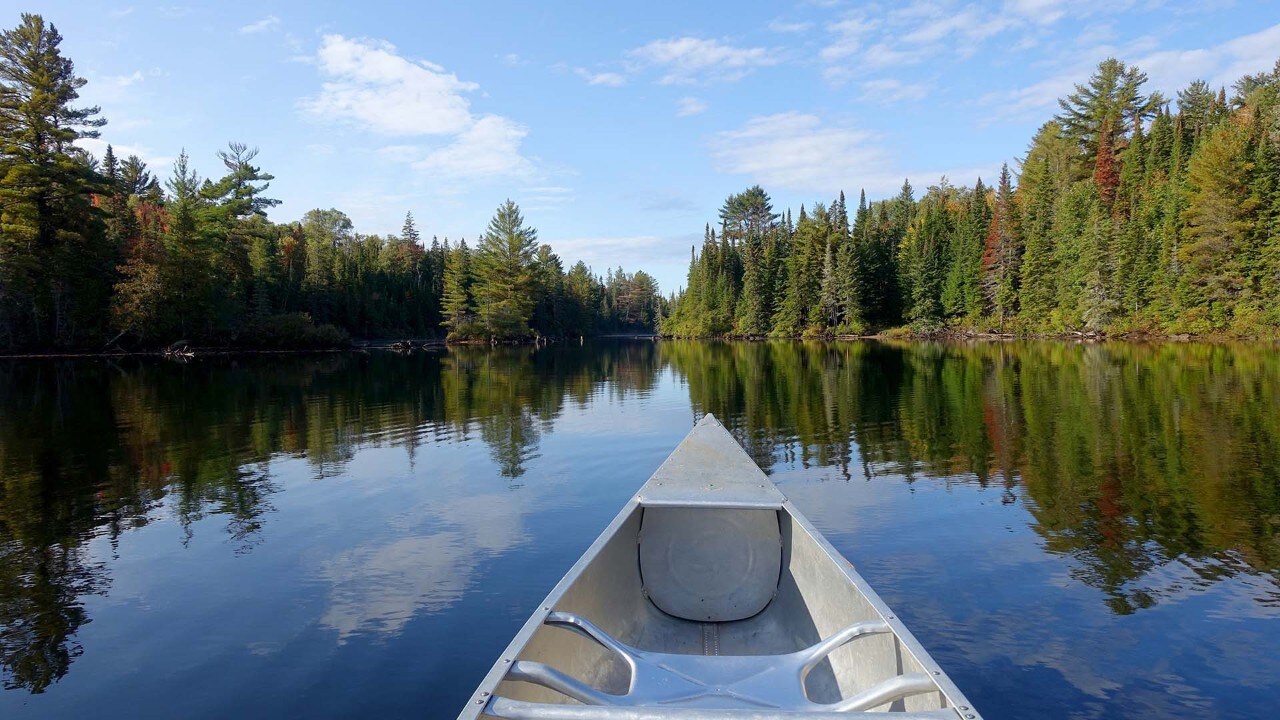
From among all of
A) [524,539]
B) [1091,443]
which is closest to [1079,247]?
[1091,443]

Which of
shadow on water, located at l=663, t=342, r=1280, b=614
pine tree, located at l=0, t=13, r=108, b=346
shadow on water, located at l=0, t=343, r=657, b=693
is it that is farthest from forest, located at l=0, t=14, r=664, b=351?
shadow on water, located at l=663, t=342, r=1280, b=614

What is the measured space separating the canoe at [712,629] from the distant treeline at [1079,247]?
44.4 meters

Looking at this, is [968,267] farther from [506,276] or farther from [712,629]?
[712,629]

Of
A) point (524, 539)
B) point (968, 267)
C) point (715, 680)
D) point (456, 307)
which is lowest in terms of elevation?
point (524, 539)

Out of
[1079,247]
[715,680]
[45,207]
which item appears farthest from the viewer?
[1079,247]

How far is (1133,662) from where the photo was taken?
4527 millimetres

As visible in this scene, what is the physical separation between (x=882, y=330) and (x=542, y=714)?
67.9m

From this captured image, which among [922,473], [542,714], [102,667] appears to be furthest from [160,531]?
[922,473]

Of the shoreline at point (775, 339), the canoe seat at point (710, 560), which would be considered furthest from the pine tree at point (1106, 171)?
the canoe seat at point (710, 560)

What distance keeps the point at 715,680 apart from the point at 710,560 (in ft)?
4.96

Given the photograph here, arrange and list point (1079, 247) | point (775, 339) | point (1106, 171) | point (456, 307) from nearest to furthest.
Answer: point (1079, 247) < point (1106, 171) < point (456, 307) < point (775, 339)

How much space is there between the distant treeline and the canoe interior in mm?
44574

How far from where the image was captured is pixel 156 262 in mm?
43344

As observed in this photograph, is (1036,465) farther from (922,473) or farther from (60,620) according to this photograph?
(60,620)
